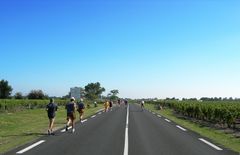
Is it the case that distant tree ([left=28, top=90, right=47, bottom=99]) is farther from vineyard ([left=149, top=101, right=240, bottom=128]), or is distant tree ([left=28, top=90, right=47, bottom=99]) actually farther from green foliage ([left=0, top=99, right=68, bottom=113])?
vineyard ([left=149, top=101, right=240, bottom=128])

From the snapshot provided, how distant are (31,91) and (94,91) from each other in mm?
85883

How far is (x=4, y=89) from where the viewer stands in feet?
351

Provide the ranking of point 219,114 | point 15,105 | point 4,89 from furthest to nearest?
point 4,89, point 15,105, point 219,114

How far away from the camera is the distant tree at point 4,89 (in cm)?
10625

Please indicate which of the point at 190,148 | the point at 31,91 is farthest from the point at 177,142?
the point at 31,91

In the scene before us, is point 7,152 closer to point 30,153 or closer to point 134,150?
point 30,153

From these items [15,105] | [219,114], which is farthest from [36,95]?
[219,114]

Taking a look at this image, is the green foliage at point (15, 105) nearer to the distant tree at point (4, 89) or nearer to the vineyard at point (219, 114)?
the vineyard at point (219, 114)

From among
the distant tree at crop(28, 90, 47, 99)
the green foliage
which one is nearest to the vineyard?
the green foliage

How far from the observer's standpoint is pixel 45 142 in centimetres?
1551

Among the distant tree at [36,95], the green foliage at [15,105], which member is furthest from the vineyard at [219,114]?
the distant tree at [36,95]

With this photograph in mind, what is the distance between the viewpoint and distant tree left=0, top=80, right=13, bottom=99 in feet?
349

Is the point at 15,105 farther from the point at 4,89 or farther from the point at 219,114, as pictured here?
the point at 4,89

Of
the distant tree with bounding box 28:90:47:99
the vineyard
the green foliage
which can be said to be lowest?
the vineyard
